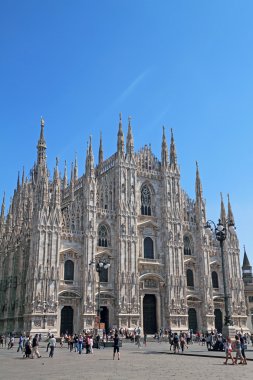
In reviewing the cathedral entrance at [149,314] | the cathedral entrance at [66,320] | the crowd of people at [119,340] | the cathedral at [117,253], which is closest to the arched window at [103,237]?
the cathedral at [117,253]

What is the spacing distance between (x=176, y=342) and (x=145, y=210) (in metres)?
28.2

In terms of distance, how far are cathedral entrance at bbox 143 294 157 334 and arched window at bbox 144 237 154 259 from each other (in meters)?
4.88

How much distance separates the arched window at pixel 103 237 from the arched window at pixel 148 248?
5.77m

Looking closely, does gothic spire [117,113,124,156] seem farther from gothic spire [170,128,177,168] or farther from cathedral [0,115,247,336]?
gothic spire [170,128,177,168]

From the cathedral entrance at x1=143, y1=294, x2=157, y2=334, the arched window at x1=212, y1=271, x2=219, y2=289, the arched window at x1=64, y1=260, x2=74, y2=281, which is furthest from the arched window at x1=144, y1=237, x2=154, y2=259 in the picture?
the arched window at x1=64, y1=260, x2=74, y2=281

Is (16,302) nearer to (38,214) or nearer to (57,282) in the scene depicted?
(57,282)

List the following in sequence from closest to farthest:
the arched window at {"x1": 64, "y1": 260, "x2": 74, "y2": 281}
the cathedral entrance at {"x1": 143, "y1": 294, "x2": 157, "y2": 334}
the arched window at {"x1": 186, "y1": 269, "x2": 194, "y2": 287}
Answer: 1. the arched window at {"x1": 64, "y1": 260, "x2": 74, "y2": 281}
2. the cathedral entrance at {"x1": 143, "y1": 294, "x2": 157, "y2": 334}
3. the arched window at {"x1": 186, "y1": 269, "x2": 194, "y2": 287}

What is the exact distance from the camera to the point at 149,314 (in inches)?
2071

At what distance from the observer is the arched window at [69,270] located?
47.2 m

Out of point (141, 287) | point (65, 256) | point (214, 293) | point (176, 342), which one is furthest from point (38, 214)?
point (214, 293)

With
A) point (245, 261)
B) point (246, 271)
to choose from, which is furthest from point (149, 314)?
point (245, 261)

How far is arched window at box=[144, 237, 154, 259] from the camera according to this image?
54244mm

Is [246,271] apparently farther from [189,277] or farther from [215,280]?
[189,277]

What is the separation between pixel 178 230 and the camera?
184ft
